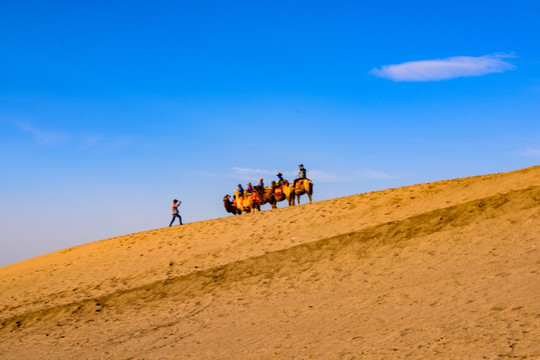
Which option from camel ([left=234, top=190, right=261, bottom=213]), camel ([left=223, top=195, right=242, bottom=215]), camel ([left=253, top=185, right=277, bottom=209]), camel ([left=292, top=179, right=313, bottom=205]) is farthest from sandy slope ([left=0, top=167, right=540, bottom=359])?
camel ([left=223, top=195, right=242, bottom=215])

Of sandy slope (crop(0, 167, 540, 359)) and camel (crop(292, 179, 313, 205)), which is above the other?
camel (crop(292, 179, 313, 205))

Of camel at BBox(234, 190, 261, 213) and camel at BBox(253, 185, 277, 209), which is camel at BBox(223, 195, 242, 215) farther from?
camel at BBox(253, 185, 277, 209)

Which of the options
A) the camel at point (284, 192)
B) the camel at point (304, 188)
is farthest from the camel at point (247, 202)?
the camel at point (304, 188)

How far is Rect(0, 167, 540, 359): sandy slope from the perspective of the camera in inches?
424

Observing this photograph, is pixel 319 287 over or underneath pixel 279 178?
underneath

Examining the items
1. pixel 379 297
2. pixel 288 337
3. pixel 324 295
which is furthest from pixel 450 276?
pixel 288 337

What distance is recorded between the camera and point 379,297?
1430 centimetres

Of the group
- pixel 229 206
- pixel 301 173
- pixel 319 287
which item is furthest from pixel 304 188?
pixel 319 287

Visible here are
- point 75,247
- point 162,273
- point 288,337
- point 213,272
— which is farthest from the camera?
point 75,247

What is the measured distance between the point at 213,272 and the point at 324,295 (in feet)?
20.6

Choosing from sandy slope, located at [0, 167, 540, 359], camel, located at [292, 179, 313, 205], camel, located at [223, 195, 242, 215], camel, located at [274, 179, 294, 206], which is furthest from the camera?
camel, located at [223, 195, 242, 215]

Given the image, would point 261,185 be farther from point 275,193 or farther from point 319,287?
point 319,287

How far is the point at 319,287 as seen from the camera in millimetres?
17047

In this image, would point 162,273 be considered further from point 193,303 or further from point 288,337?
point 288,337
